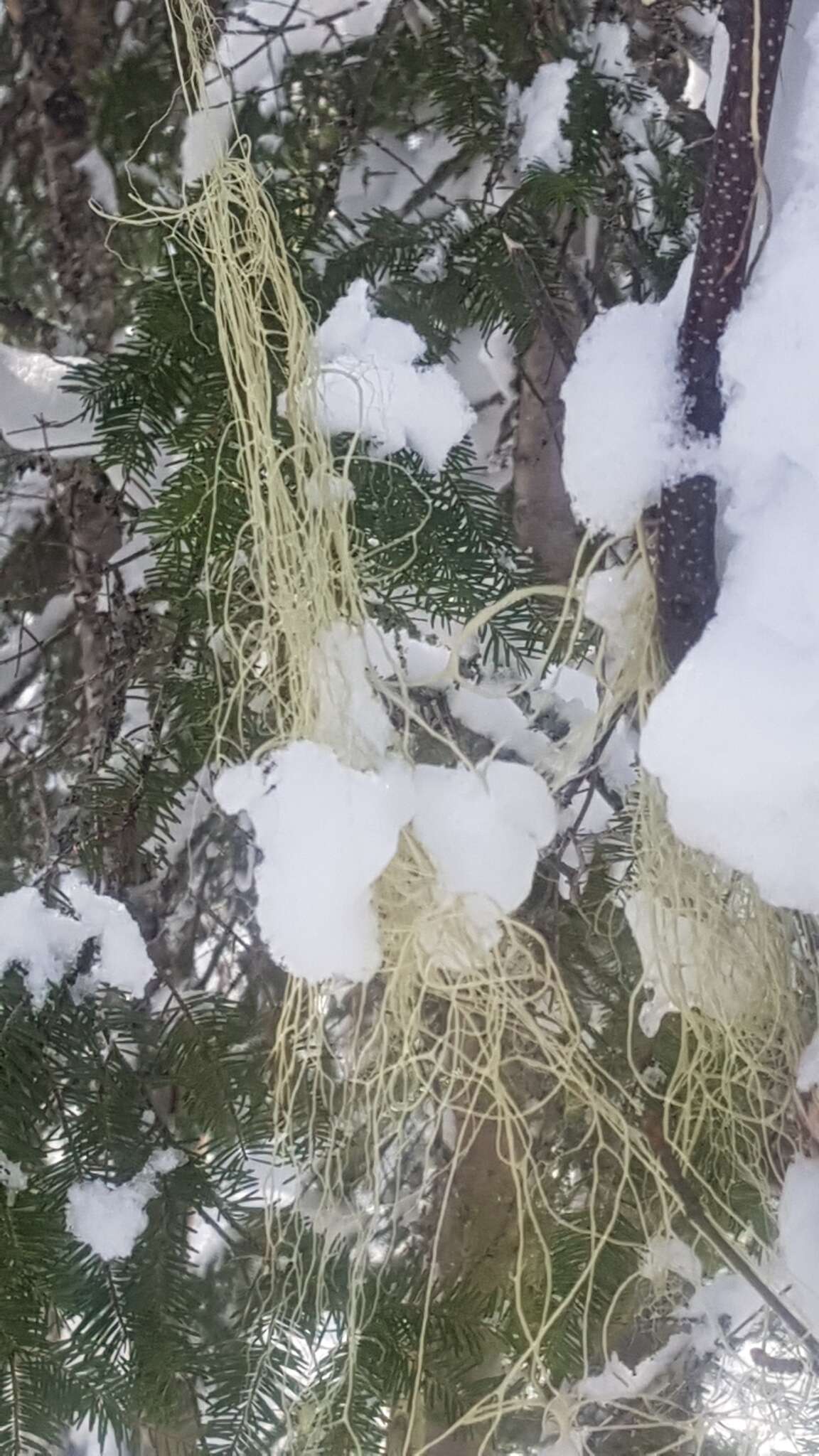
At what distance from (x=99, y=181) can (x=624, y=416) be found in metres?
0.38

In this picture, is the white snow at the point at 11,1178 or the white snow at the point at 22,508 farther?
the white snow at the point at 22,508

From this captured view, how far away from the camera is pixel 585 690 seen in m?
0.49

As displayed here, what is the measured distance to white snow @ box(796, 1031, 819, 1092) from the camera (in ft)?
1.16

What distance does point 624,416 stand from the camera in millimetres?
273

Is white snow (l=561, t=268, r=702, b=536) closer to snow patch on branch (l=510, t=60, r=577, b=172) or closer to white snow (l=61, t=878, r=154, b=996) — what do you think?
snow patch on branch (l=510, t=60, r=577, b=172)

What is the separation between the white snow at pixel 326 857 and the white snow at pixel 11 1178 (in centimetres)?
19

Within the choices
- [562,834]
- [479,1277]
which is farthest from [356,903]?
[479,1277]

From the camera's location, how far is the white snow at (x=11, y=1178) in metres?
0.43

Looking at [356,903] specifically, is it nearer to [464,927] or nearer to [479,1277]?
[464,927]

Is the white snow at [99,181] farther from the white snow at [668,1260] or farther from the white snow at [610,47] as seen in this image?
the white snow at [668,1260]

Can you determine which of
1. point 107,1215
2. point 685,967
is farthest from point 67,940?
point 685,967

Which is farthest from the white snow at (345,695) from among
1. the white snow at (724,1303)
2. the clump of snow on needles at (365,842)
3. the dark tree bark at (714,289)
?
the white snow at (724,1303)

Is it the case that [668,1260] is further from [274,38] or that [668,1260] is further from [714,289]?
[274,38]

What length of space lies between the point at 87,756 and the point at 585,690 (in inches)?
11.8
